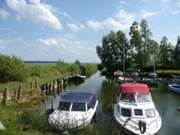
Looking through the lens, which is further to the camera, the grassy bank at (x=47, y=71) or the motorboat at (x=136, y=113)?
the grassy bank at (x=47, y=71)

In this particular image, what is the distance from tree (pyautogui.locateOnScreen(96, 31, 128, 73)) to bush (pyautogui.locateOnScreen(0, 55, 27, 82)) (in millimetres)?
46868

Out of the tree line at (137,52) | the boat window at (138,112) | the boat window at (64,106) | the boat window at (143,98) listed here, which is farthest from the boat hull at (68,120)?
the tree line at (137,52)

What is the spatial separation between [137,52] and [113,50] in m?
10.4

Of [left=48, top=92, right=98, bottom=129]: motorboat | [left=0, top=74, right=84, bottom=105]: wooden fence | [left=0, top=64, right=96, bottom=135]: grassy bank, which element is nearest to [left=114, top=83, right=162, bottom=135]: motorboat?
[left=48, top=92, right=98, bottom=129]: motorboat

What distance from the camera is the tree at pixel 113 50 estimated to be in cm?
8906

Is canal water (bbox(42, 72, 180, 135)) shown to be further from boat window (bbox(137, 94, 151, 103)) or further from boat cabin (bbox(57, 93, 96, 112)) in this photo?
boat window (bbox(137, 94, 151, 103))

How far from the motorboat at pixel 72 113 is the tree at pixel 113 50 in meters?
65.1

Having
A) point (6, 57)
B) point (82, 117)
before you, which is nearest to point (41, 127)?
point (82, 117)

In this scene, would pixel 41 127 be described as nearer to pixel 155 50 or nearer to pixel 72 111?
pixel 72 111

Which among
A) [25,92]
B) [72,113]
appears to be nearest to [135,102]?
[72,113]

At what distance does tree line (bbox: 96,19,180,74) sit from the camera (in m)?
81.2

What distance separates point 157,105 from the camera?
36.2 m

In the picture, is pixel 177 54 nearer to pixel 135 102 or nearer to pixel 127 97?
pixel 127 97

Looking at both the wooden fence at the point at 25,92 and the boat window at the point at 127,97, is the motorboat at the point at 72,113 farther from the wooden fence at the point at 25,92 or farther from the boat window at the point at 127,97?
the wooden fence at the point at 25,92
